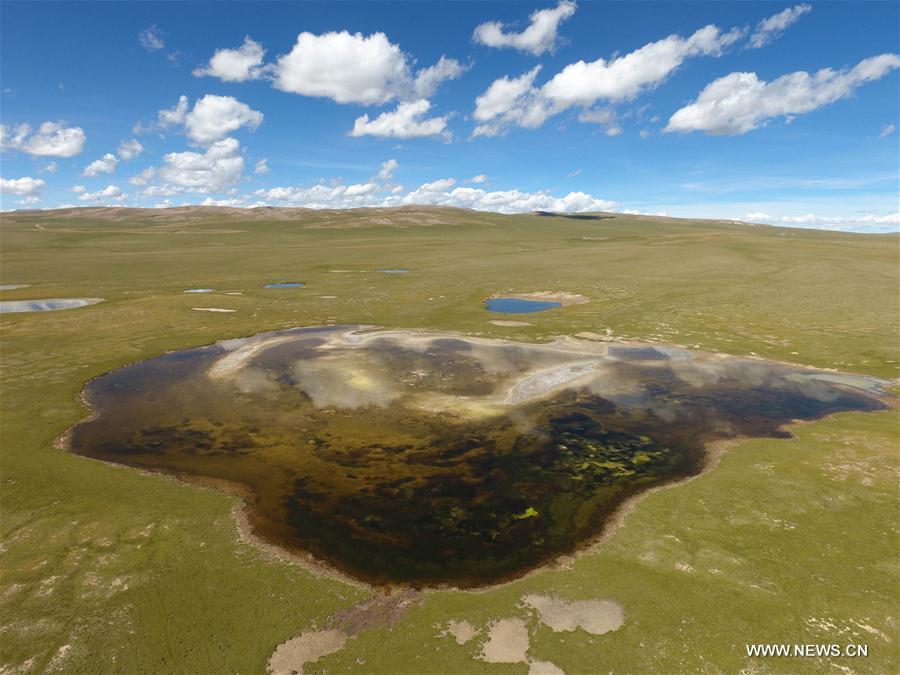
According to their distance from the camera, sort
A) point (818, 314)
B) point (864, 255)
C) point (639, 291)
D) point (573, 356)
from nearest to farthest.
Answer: point (573, 356), point (818, 314), point (639, 291), point (864, 255)

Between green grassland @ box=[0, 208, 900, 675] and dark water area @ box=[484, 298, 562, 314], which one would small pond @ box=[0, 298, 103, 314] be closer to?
green grassland @ box=[0, 208, 900, 675]

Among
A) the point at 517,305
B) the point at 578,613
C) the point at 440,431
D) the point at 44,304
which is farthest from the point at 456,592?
the point at 44,304

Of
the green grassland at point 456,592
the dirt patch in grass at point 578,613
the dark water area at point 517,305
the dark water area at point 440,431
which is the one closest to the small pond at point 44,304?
the green grassland at point 456,592

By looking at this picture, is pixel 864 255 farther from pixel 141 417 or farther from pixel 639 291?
pixel 141 417

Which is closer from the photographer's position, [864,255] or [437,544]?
[437,544]

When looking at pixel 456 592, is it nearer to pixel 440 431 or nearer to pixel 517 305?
pixel 440 431

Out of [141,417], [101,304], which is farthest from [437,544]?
[101,304]

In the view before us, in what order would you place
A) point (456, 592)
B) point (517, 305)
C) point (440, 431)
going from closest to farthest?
point (456, 592), point (440, 431), point (517, 305)
